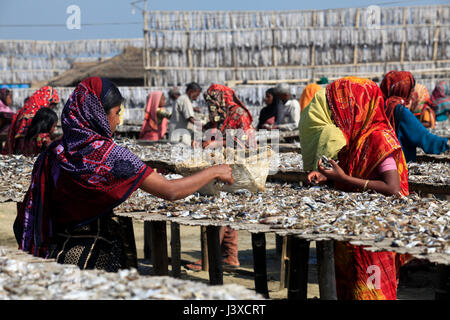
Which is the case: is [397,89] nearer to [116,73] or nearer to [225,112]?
[225,112]

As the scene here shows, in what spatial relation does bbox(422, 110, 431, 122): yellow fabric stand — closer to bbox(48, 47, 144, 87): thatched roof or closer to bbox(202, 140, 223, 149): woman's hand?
bbox(202, 140, 223, 149): woman's hand

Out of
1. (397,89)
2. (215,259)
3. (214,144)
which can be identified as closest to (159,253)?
(215,259)

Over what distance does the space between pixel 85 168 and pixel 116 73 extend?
2484cm

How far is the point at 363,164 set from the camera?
13.5ft

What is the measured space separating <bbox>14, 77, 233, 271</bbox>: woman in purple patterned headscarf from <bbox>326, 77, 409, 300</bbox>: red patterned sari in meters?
1.18

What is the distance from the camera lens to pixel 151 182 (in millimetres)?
3424

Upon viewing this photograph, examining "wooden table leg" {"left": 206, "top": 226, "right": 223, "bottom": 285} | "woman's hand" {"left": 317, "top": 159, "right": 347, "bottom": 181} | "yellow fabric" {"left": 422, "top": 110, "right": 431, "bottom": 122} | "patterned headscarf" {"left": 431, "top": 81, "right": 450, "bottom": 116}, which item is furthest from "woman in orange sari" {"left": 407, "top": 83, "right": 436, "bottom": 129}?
"woman's hand" {"left": 317, "top": 159, "right": 347, "bottom": 181}

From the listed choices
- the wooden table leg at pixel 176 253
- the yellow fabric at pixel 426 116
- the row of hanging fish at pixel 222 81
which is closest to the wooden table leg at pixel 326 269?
the wooden table leg at pixel 176 253

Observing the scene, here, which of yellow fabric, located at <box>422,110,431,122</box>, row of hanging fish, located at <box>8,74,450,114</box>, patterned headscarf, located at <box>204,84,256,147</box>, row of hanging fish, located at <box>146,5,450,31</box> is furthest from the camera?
row of hanging fish, located at <box>146,5,450,31</box>

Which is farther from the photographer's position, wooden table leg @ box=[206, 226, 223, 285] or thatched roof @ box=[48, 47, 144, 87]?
thatched roof @ box=[48, 47, 144, 87]

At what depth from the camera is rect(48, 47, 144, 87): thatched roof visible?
89.8ft

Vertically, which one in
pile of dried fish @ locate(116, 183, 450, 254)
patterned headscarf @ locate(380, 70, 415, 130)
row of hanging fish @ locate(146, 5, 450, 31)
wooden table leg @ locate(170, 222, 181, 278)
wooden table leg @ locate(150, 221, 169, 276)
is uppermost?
row of hanging fish @ locate(146, 5, 450, 31)

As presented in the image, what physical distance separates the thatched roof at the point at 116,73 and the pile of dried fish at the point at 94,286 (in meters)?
24.9
